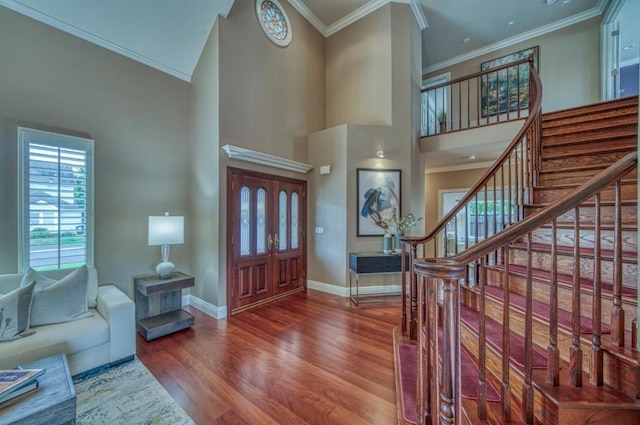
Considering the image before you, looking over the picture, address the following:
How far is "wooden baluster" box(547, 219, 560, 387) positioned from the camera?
1.21m

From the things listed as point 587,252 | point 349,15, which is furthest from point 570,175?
point 349,15

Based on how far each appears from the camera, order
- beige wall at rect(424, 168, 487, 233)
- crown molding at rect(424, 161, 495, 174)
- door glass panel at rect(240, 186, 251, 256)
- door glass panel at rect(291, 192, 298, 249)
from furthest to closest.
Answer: beige wall at rect(424, 168, 487, 233) → crown molding at rect(424, 161, 495, 174) → door glass panel at rect(291, 192, 298, 249) → door glass panel at rect(240, 186, 251, 256)

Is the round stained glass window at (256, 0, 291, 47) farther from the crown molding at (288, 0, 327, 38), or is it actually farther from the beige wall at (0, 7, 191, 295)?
the beige wall at (0, 7, 191, 295)

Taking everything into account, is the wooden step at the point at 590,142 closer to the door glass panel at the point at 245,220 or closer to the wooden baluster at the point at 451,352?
the wooden baluster at the point at 451,352

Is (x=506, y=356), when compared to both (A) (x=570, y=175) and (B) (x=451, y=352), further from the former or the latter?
(A) (x=570, y=175)

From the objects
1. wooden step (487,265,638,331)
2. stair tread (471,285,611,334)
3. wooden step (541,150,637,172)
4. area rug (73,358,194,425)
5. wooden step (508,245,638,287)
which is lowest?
area rug (73,358,194,425)

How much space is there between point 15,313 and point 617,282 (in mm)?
3876

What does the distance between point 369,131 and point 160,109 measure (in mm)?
3213

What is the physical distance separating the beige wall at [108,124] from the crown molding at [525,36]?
616 centimetres

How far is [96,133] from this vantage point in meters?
3.05

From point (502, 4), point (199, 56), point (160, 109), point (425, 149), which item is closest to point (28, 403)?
point (160, 109)

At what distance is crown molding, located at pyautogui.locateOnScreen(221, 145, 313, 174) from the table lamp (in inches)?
43.3

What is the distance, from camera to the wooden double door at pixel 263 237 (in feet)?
11.9

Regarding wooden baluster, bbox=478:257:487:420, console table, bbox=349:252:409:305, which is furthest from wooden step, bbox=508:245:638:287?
console table, bbox=349:252:409:305
